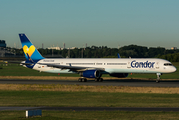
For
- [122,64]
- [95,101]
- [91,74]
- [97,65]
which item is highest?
[122,64]

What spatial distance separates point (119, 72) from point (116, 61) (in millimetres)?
2228

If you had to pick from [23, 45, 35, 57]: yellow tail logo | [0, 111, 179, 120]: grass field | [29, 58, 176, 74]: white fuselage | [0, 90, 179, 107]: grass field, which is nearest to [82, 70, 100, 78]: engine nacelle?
[29, 58, 176, 74]: white fuselage

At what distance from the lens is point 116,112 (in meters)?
22.3

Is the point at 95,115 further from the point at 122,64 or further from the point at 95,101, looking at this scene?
the point at 122,64

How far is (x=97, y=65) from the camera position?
58.1 m

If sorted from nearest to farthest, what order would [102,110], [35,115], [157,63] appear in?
[35,115] → [102,110] → [157,63]

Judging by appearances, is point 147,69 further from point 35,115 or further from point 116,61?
point 35,115

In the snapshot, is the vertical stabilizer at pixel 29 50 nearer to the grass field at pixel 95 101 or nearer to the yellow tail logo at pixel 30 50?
the yellow tail logo at pixel 30 50

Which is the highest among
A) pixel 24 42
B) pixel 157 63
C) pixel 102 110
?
pixel 24 42

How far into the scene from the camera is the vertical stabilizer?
64.3 meters

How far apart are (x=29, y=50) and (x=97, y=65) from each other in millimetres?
16576

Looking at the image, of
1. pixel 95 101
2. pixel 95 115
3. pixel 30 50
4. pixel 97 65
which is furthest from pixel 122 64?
pixel 95 115

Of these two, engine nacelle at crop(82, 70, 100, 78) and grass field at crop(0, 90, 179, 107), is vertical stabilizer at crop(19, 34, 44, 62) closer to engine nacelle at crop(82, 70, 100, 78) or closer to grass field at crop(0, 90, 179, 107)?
engine nacelle at crop(82, 70, 100, 78)

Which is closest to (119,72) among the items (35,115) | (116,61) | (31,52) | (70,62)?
(116,61)
